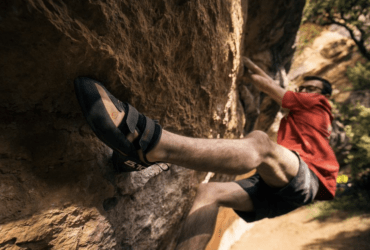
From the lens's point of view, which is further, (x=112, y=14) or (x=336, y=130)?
(x=336, y=130)

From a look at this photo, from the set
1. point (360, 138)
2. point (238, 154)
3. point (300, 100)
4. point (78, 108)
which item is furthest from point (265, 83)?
point (360, 138)

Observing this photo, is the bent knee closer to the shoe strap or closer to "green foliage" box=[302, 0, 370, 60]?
the shoe strap

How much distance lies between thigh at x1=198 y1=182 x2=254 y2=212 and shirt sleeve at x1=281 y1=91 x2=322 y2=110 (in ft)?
3.18

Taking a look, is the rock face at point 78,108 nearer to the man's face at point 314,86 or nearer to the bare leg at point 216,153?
the bare leg at point 216,153

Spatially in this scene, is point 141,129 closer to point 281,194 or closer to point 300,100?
point 281,194

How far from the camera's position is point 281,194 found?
1.49 meters

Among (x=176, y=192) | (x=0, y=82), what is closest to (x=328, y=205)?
(x=176, y=192)

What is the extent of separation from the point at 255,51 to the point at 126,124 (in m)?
3.59

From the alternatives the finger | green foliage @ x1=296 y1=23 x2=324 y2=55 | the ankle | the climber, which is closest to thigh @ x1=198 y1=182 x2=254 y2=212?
the climber

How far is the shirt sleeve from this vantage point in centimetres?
193

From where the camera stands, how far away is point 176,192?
1.90m

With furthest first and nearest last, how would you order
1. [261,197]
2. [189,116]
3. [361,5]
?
[361,5] < [189,116] < [261,197]

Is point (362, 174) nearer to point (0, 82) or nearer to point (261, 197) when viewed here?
point (261, 197)

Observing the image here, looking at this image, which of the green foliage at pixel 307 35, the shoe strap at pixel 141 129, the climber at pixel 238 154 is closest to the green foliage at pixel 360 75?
the green foliage at pixel 307 35
